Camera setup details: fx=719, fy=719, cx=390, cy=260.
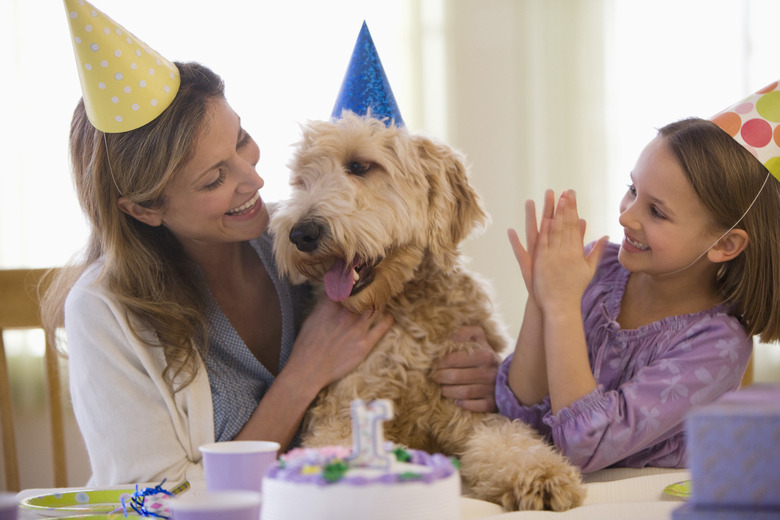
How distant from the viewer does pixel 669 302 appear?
169 centimetres

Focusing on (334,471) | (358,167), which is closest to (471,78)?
(358,167)

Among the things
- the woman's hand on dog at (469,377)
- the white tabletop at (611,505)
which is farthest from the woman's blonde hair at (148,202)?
the woman's hand on dog at (469,377)

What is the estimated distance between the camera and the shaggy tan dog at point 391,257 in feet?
5.45

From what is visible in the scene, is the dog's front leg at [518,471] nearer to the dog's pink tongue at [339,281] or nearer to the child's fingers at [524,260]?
the child's fingers at [524,260]

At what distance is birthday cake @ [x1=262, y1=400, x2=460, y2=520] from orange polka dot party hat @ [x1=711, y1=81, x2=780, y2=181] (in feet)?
3.63

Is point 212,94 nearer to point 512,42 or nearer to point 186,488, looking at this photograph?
point 186,488

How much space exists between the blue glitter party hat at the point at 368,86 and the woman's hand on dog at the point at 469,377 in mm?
603

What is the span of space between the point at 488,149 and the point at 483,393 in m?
2.44

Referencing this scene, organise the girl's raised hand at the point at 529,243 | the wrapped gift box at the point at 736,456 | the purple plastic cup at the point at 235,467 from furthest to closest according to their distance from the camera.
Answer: the girl's raised hand at the point at 529,243
the purple plastic cup at the point at 235,467
the wrapped gift box at the point at 736,456

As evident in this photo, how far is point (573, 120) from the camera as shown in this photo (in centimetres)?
397

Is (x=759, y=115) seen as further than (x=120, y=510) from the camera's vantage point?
Yes

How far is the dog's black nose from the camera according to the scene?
5.37 ft

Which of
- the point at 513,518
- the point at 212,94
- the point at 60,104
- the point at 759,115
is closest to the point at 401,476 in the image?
the point at 513,518

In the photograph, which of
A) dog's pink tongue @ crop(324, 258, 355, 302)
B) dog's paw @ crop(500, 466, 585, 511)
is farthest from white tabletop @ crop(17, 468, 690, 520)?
dog's pink tongue @ crop(324, 258, 355, 302)
